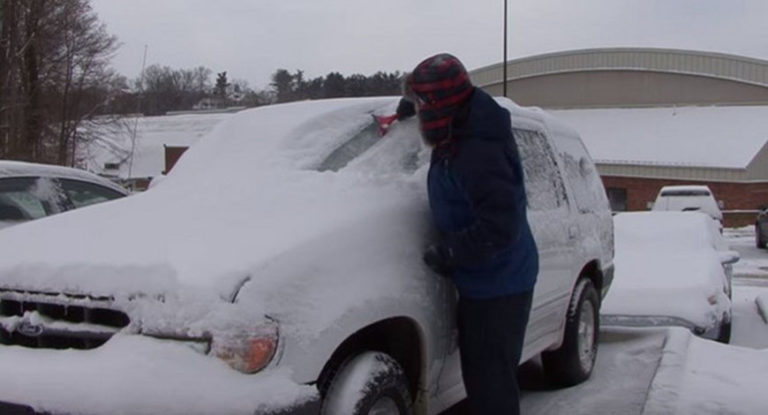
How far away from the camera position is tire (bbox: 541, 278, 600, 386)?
5.00 m

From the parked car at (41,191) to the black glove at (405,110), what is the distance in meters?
3.42

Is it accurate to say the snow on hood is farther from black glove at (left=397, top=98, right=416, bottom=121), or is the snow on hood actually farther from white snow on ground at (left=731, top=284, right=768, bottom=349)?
white snow on ground at (left=731, top=284, right=768, bottom=349)

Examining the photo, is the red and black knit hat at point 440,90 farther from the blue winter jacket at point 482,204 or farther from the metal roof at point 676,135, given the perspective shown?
the metal roof at point 676,135

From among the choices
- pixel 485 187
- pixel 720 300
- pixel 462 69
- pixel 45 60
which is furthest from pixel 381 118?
pixel 45 60

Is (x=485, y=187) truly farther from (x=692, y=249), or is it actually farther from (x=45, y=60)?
(x=45, y=60)

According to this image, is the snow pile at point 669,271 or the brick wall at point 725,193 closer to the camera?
the snow pile at point 669,271

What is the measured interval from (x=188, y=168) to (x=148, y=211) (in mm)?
749

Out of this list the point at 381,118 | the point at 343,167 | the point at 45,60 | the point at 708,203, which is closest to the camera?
the point at 343,167

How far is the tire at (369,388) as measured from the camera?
2869mm

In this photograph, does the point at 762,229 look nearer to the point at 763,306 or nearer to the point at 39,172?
the point at 763,306

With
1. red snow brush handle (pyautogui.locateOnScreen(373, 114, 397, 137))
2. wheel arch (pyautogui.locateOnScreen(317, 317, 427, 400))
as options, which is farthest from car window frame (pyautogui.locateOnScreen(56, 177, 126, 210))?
wheel arch (pyautogui.locateOnScreen(317, 317, 427, 400))

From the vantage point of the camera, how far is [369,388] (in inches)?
116

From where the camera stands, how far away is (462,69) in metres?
3.48

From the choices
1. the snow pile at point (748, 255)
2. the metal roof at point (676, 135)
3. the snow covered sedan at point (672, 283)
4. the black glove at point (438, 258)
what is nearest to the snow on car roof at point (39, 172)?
the black glove at point (438, 258)
